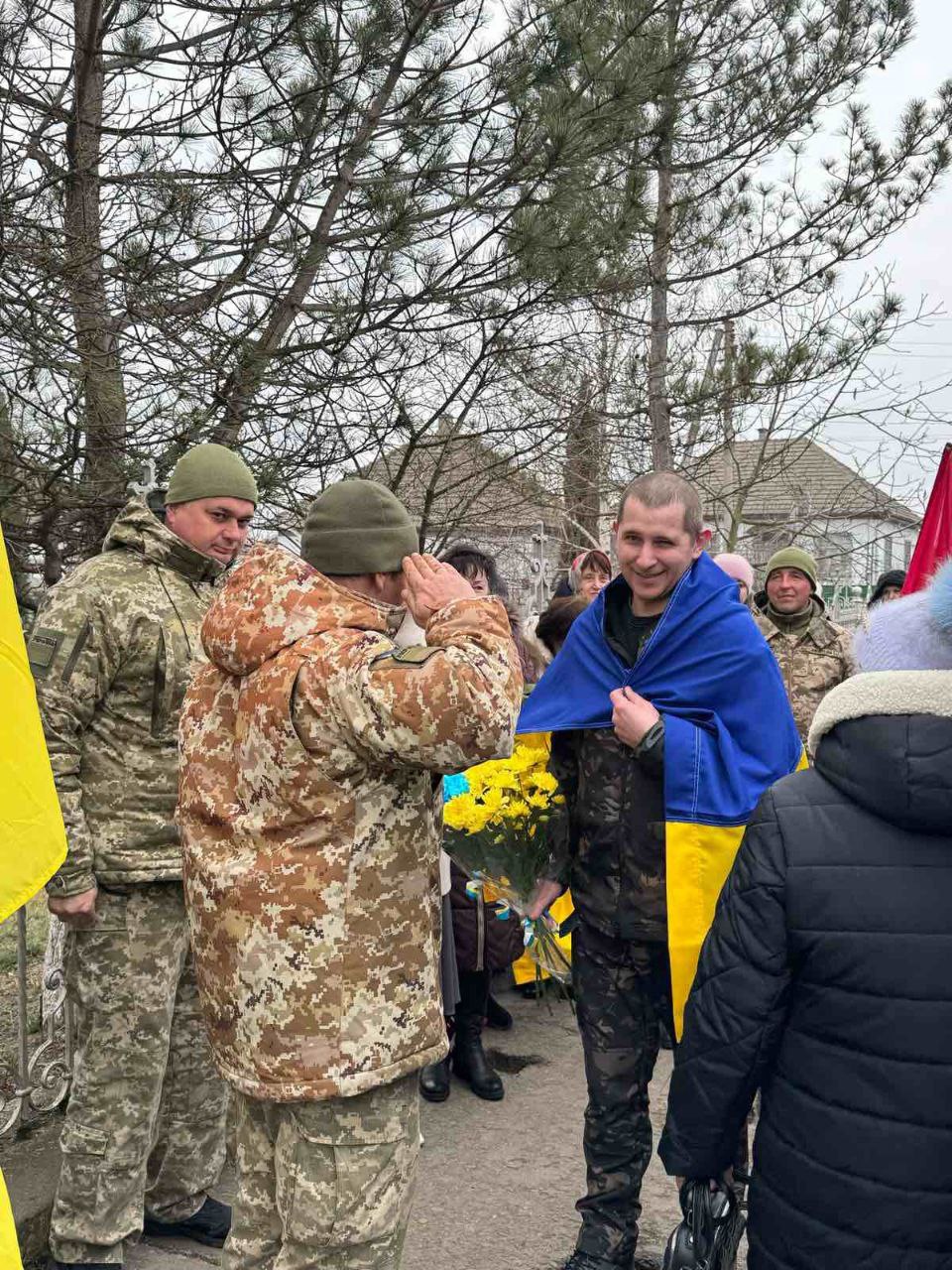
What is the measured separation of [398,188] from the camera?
17.5 ft

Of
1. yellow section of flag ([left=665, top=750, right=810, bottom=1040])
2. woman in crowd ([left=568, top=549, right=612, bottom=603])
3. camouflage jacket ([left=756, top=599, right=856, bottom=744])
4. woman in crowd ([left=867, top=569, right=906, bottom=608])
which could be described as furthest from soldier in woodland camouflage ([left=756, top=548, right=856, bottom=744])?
yellow section of flag ([left=665, top=750, right=810, bottom=1040])

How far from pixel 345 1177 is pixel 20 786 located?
1.13 m

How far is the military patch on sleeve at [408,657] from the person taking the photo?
2.19 m

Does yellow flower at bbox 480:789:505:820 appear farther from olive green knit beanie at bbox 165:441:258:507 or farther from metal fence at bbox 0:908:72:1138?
metal fence at bbox 0:908:72:1138

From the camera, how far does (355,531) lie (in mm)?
2471

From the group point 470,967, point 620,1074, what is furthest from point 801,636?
point 620,1074

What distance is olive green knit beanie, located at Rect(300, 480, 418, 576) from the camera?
2.47 metres

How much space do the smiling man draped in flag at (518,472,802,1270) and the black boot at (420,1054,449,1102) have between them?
1.35m

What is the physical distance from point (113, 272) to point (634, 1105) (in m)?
3.67

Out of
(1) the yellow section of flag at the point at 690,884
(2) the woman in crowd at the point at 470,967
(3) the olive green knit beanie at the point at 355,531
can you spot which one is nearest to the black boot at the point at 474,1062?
(2) the woman in crowd at the point at 470,967

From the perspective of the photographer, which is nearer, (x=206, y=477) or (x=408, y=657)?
(x=408, y=657)

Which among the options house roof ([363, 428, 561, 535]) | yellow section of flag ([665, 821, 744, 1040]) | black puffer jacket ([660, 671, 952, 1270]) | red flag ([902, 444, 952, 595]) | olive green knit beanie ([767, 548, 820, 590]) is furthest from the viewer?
olive green knit beanie ([767, 548, 820, 590])

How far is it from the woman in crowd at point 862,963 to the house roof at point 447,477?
4.31 m

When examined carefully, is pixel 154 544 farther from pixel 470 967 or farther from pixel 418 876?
pixel 470 967
